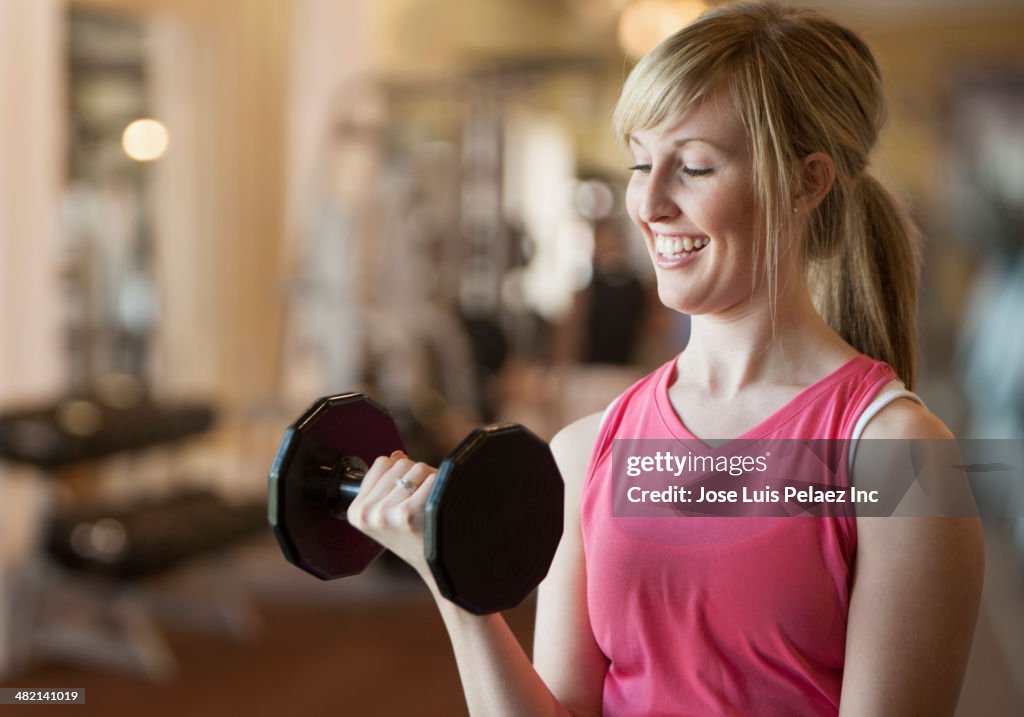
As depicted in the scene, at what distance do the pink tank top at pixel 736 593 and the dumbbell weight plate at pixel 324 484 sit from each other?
18 cm

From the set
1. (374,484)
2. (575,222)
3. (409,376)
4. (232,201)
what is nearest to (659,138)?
(374,484)

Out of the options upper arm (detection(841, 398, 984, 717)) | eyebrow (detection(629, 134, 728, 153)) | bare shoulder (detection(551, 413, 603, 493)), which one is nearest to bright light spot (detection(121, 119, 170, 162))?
bare shoulder (detection(551, 413, 603, 493))

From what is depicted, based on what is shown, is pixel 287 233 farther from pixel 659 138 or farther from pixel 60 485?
pixel 659 138

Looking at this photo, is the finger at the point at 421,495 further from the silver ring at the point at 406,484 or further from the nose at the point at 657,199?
the nose at the point at 657,199

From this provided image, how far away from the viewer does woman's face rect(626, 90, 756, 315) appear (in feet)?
2.44

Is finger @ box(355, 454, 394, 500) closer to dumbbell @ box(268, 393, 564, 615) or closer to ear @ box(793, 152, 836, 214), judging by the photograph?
dumbbell @ box(268, 393, 564, 615)

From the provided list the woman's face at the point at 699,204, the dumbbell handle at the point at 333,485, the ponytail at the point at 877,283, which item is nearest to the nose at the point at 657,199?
the woman's face at the point at 699,204

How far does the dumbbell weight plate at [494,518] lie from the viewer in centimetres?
63

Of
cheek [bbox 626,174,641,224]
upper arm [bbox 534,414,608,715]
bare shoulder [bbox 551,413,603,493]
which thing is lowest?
upper arm [bbox 534,414,608,715]

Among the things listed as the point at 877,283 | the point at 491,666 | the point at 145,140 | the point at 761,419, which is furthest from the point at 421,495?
the point at 145,140

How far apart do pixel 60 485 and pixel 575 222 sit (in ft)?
9.45

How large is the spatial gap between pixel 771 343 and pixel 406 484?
0.30 meters

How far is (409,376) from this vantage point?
12.9 feet

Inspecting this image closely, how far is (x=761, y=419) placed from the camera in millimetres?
790
